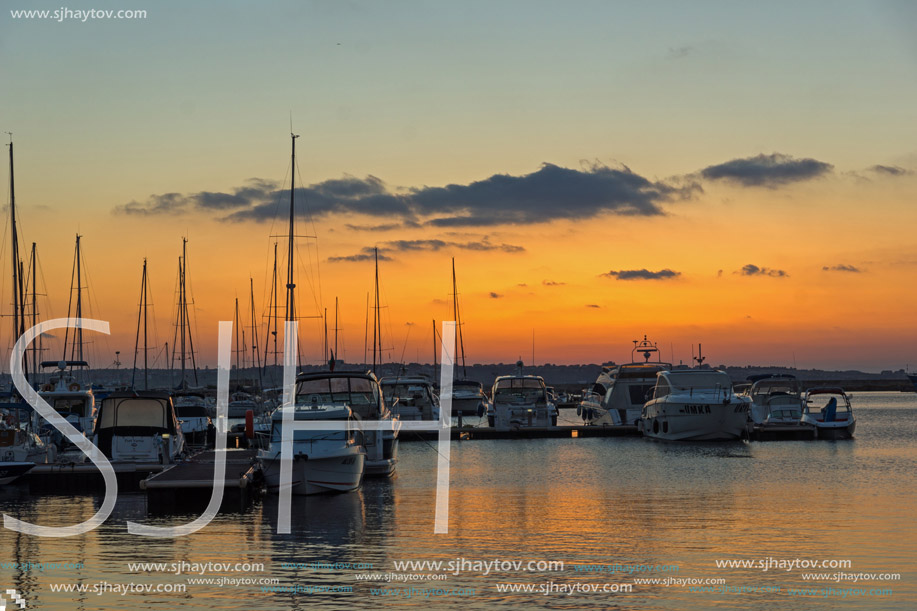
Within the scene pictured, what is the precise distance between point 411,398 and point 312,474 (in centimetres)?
3416

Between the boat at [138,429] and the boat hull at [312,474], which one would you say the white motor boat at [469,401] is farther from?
the boat hull at [312,474]

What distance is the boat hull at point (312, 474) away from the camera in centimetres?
3136

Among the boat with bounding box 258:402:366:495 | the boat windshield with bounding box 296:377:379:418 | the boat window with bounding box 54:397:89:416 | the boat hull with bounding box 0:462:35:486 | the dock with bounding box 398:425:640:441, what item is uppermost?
the boat windshield with bounding box 296:377:379:418

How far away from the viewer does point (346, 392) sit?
134 feet

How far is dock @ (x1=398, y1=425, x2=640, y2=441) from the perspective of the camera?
60750 millimetres

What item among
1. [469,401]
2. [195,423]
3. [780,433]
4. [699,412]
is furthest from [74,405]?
[469,401]

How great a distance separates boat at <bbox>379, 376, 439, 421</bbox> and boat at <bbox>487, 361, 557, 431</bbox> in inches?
160

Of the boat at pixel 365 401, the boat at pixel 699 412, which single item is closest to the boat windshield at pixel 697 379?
the boat at pixel 699 412

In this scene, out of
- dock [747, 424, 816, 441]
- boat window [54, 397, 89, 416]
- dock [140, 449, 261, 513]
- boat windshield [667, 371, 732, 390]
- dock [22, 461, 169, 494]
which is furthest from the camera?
boat windshield [667, 371, 732, 390]

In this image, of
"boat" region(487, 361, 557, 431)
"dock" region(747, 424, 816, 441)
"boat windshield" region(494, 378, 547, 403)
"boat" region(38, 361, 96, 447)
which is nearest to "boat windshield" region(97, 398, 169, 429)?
"boat" region(38, 361, 96, 447)

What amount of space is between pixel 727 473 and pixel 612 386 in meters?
27.9

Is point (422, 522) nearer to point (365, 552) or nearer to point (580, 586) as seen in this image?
point (365, 552)

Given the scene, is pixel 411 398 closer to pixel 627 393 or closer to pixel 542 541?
pixel 627 393

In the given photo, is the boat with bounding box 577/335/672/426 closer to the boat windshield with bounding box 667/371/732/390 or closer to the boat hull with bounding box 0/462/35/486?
the boat windshield with bounding box 667/371/732/390
